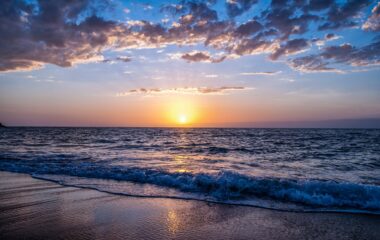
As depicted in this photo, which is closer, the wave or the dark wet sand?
the dark wet sand

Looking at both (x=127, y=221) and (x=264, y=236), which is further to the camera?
(x=127, y=221)

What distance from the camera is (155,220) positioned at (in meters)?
6.15

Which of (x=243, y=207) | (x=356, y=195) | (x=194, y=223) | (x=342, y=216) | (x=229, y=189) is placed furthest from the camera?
(x=229, y=189)

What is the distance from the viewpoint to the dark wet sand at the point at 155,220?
5352 mm

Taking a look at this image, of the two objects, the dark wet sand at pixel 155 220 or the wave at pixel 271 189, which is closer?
the dark wet sand at pixel 155 220

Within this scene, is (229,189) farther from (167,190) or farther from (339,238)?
(339,238)

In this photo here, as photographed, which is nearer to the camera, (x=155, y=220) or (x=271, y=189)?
(x=155, y=220)

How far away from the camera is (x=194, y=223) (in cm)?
601

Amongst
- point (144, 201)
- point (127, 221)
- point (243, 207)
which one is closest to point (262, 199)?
point (243, 207)

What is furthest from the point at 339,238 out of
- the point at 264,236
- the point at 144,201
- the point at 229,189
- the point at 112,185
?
the point at 112,185

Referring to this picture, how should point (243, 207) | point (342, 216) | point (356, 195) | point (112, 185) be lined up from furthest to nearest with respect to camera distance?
point (112, 185) < point (356, 195) < point (243, 207) < point (342, 216)

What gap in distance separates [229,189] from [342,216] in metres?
3.59

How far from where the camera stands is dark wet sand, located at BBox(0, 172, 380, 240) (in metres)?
5.35

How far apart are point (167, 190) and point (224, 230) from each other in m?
4.19
